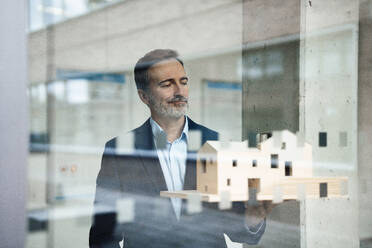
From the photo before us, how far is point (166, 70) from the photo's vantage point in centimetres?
197

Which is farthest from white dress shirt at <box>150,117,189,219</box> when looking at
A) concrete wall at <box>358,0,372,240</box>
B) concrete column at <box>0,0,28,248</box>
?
concrete wall at <box>358,0,372,240</box>

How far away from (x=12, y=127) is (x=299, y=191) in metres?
1.18

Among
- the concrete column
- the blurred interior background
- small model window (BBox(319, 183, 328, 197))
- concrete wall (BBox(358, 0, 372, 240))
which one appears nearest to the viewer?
the concrete column

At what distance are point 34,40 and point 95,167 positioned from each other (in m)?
0.56

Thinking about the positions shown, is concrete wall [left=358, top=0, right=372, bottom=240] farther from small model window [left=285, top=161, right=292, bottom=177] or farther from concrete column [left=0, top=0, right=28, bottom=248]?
concrete column [left=0, top=0, right=28, bottom=248]

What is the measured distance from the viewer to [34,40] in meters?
1.64

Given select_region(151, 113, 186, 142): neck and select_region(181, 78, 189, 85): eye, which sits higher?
select_region(181, 78, 189, 85): eye

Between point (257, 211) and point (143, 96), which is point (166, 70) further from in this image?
point (257, 211)

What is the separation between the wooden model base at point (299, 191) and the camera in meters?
1.87

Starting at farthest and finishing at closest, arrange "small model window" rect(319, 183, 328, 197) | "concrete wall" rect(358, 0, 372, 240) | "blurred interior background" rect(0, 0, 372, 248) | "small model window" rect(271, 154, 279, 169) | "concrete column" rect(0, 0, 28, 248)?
"concrete wall" rect(358, 0, 372, 240)
"small model window" rect(319, 183, 328, 197)
"small model window" rect(271, 154, 279, 169)
"blurred interior background" rect(0, 0, 372, 248)
"concrete column" rect(0, 0, 28, 248)

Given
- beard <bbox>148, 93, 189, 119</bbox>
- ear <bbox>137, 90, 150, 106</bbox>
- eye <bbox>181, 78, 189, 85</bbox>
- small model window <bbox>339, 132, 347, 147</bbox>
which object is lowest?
small model window <bbox>339, 132, 347, 147</bbox>

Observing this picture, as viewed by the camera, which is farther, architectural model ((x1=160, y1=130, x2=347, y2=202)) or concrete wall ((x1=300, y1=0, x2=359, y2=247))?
concrete wall ((x1=300, y1=0, x2=359, y2=247))

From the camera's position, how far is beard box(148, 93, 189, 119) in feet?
6.41

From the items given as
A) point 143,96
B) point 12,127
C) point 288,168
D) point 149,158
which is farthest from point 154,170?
point 12,127
